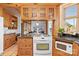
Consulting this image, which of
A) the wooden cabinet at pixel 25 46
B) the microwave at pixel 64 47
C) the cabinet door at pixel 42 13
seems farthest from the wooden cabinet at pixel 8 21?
the microwave at pixel 64 47

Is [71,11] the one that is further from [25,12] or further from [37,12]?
[25,12]

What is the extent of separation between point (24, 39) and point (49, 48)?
83 cm

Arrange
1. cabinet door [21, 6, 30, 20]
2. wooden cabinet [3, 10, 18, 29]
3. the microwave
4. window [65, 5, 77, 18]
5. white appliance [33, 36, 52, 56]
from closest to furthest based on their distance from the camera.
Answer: the microwave → window [65, 5, 77, 18] → white appliance [33, 36, 52, 56] → cabinet door [21, 6, 30, 20] → wooden cabinet [3, 10, 18, 29]

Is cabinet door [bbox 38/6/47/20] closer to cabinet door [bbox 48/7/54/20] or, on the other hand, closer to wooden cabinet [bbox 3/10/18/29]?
cabinet door [bbox 48/7/54/20]

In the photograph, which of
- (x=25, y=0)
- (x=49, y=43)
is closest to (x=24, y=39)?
(x=49, y=43)

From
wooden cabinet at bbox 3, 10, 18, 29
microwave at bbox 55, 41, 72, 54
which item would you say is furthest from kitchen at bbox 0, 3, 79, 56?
wooden cabinet at bbox 3, 10, 18, 29

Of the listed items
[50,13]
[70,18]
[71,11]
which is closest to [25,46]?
[50,13]

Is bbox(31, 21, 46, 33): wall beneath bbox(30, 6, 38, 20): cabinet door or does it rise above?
beneath

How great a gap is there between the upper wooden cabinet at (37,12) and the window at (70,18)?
1.95 feet

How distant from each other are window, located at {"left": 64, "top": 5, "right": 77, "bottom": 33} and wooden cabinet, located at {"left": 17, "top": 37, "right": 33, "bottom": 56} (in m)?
1.23

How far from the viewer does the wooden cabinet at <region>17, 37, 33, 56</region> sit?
4.46 m

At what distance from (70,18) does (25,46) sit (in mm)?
1634

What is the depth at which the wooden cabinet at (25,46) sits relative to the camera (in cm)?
446

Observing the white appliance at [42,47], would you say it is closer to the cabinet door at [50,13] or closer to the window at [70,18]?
the window at [70,18]
